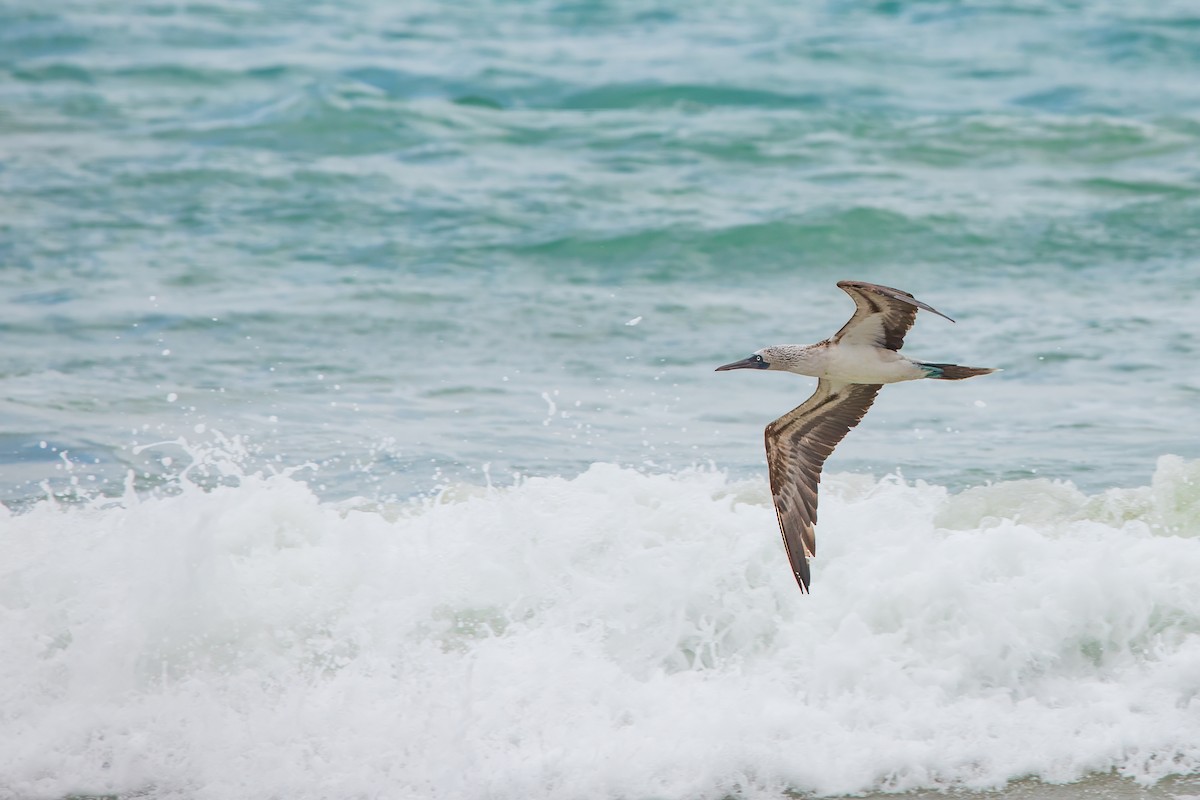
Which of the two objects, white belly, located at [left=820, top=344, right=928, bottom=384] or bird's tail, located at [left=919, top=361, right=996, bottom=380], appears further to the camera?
white belly, located at [left=820, top=344, right=928, bottom=384]

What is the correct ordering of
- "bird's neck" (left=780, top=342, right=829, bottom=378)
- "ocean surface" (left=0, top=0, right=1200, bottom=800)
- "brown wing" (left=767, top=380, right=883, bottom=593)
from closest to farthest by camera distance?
"ocean surface" (left=0, top=0, right=1200, bottom=800) < "bird's neck" (left=780, top=342, right=829, bottom=378) < "brown wing" (left=767, top=380, right=883, bottom=593)

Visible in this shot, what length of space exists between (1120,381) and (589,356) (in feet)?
11.6

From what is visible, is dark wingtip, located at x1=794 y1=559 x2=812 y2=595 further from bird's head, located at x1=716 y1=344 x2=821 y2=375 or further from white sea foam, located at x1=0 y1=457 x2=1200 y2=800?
bird's head, located at x1=716 y1=344 x2=821 y2=375

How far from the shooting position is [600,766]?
5895 millimetres

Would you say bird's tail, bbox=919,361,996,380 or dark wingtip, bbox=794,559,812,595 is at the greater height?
bird's tail, bbox=919,361,996,380

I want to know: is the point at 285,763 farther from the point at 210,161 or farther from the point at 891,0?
the point at 891,0

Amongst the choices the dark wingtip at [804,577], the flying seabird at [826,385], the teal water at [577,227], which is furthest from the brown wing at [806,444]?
the teal water at [577,227]

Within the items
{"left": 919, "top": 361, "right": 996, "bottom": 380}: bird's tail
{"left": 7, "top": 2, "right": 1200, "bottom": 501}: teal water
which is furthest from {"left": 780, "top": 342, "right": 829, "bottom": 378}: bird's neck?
{"left": 7, "top": 2, "right": 1200, "bottom": 501}: teal water

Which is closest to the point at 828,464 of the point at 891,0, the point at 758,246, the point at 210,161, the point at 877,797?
the point at 877,797

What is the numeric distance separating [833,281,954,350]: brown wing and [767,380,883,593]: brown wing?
0.43 meters

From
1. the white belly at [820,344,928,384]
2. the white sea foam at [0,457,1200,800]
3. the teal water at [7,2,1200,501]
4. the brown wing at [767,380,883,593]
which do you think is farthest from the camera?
the teal water at [7,2,1200,501]

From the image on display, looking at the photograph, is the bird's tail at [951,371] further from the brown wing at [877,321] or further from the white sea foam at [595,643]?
the white sea foam at [595,643]

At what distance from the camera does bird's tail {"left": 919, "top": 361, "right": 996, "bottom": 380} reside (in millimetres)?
6039

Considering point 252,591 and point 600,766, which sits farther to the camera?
point 252,591
